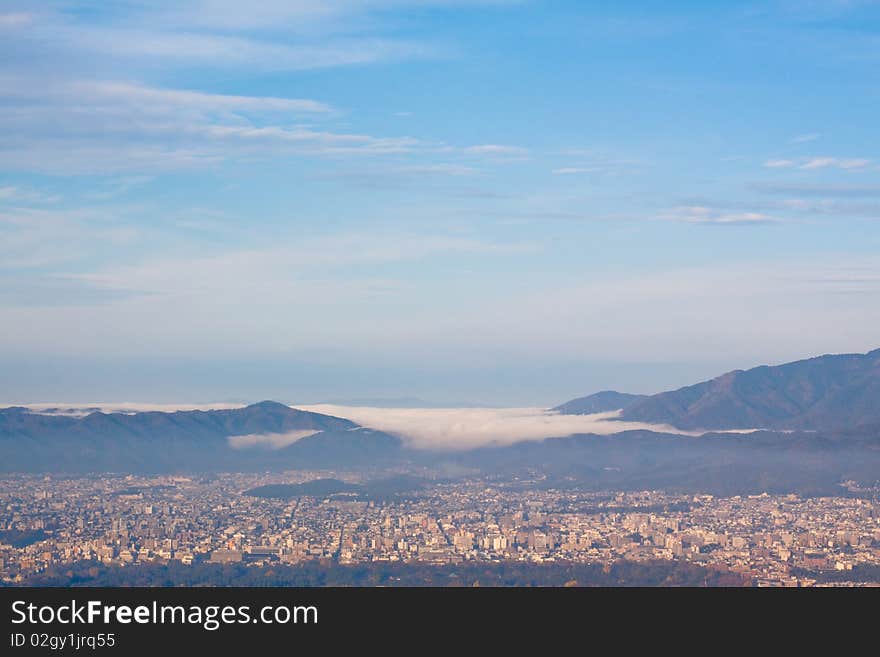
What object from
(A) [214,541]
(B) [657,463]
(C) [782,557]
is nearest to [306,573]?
(A) [214,541]

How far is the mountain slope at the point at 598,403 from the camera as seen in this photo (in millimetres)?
85312

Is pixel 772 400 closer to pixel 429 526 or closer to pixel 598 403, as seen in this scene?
pixel 598 403

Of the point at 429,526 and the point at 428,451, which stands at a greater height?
the point at 428,451

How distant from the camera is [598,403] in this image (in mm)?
87875

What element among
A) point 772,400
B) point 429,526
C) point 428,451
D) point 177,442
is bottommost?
point 429,526

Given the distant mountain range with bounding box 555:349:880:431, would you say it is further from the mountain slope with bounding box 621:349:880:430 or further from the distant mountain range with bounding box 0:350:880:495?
the distant mountain range with bounding box 0:350:880:495

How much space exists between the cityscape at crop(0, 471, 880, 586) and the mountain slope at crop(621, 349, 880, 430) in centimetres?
3120

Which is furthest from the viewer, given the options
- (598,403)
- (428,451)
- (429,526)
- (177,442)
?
(598,403)

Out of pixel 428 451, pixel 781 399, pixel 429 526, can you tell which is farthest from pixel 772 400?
pixel 429 526

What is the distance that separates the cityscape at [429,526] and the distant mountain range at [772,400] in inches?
1225

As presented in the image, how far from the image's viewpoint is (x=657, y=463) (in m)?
62.3

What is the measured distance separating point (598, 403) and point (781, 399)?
14.6 metres
